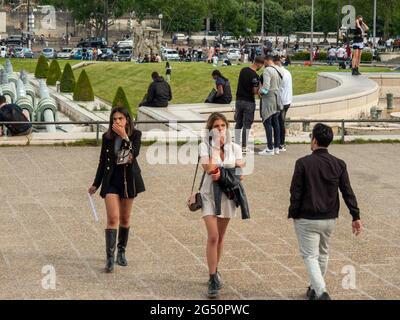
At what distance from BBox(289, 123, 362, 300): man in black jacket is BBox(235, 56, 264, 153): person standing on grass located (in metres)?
8.10

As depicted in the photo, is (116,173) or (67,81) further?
(67,81)

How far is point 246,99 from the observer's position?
1739 centimetres

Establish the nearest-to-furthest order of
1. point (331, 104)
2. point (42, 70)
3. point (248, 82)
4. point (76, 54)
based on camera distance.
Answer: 1. point (248, 82)
2. point (331, 104)
3. point (42, 70)
4. point (76, 54)

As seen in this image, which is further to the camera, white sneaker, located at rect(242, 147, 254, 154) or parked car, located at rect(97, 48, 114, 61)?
parked car, located at rect(97, 48, 114, 61)

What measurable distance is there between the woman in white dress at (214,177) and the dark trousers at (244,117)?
8.02m

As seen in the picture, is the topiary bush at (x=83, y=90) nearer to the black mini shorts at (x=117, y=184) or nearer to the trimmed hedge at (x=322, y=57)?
the trimmed hedge at (x=322, y=57)

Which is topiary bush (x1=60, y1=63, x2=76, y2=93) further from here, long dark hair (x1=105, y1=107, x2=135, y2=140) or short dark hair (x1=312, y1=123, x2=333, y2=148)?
short dark hair (x1=312, y1=123, x2=333, y2=148)

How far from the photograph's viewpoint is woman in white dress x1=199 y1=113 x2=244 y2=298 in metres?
9.32

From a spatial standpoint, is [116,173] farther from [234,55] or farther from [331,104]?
[234,55]

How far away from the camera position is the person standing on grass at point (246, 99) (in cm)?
1708

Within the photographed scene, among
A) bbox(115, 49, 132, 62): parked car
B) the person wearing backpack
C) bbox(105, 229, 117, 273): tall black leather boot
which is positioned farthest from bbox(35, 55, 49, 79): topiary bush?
bbox(105, 229, 117, 273): tall black leather boot

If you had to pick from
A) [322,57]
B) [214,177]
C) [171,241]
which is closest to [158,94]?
[171,241]

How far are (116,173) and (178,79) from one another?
3474 cm

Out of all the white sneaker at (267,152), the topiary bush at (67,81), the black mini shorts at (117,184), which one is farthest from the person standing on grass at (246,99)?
the topiary bush at (67,81)
